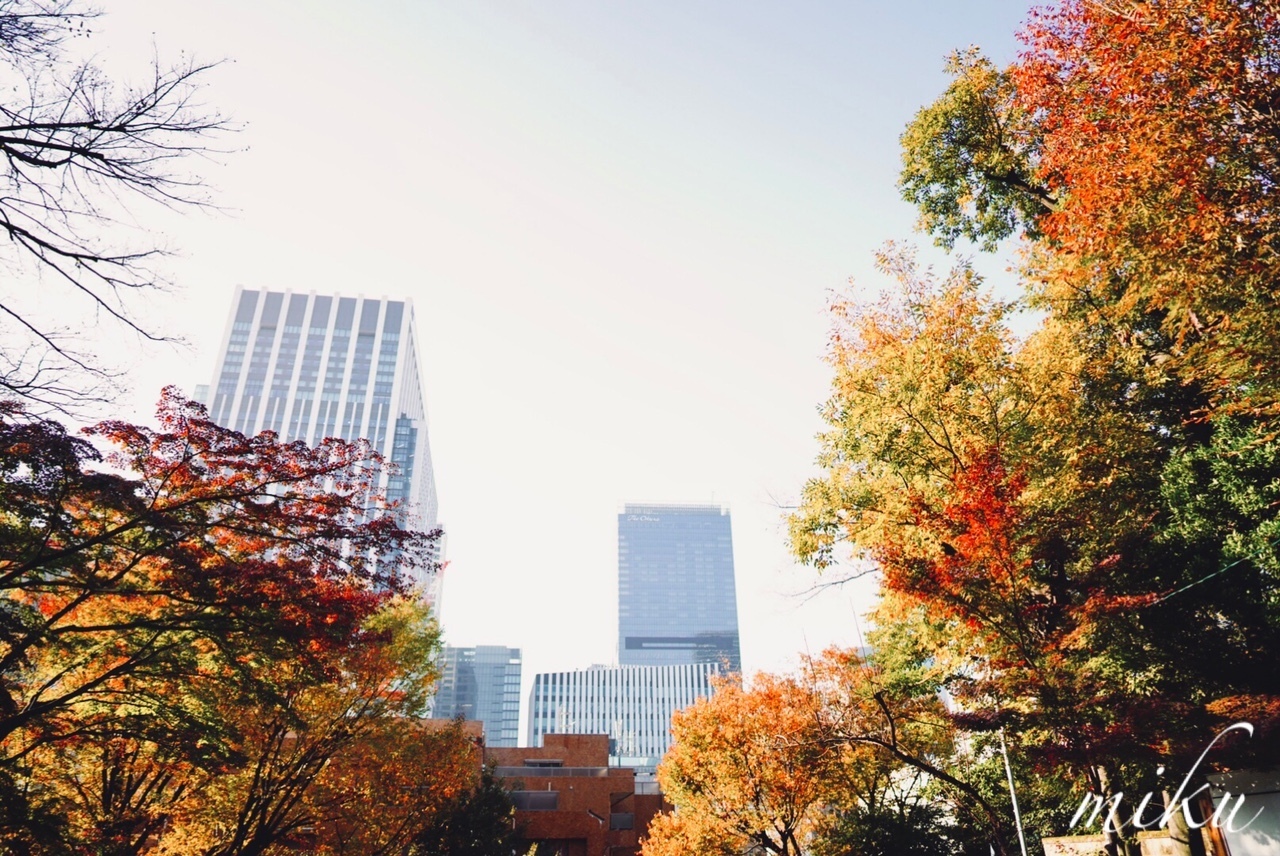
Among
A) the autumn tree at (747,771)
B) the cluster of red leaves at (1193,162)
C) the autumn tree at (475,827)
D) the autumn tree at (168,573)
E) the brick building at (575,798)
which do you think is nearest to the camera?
the autumn tree at (168,573)

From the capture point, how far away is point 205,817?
12.8 metres

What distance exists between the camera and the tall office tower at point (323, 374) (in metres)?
122

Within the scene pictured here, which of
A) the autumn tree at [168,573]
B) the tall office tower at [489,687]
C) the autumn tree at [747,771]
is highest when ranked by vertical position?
the tall office tower at [489,687]

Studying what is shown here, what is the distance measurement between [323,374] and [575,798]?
112199 millimetres

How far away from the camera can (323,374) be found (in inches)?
5034

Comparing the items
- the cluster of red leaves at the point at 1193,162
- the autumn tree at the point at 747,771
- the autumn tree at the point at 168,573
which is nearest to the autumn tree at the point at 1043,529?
the cluster of red leaves at the point at 1193,162

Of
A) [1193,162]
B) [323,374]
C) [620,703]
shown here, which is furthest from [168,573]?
[620,703]

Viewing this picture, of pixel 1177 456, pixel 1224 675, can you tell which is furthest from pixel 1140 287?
pixel 1224 675

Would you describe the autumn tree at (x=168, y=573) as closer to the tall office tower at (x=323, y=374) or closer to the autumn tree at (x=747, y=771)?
the autumn tree at (x=747, y=771)

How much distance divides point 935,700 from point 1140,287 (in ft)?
48.6

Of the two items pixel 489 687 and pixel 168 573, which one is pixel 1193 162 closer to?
pixel 168 573

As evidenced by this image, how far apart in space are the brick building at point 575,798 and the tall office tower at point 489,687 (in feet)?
444

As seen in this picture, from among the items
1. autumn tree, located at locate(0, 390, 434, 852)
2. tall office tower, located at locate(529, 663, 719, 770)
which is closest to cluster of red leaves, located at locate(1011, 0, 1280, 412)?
autumn tree, located at locate(0, 390, 434, 852)

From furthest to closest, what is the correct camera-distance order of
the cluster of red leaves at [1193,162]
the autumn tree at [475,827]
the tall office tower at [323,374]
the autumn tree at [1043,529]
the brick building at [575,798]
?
1. the tall office tower at [323,374]
2. the brick building at [575,798]
3. the autumn tree at [475,827]
4. the autumn tree at [1043,529]
5. the cluster of red leaves at [1193,162]
